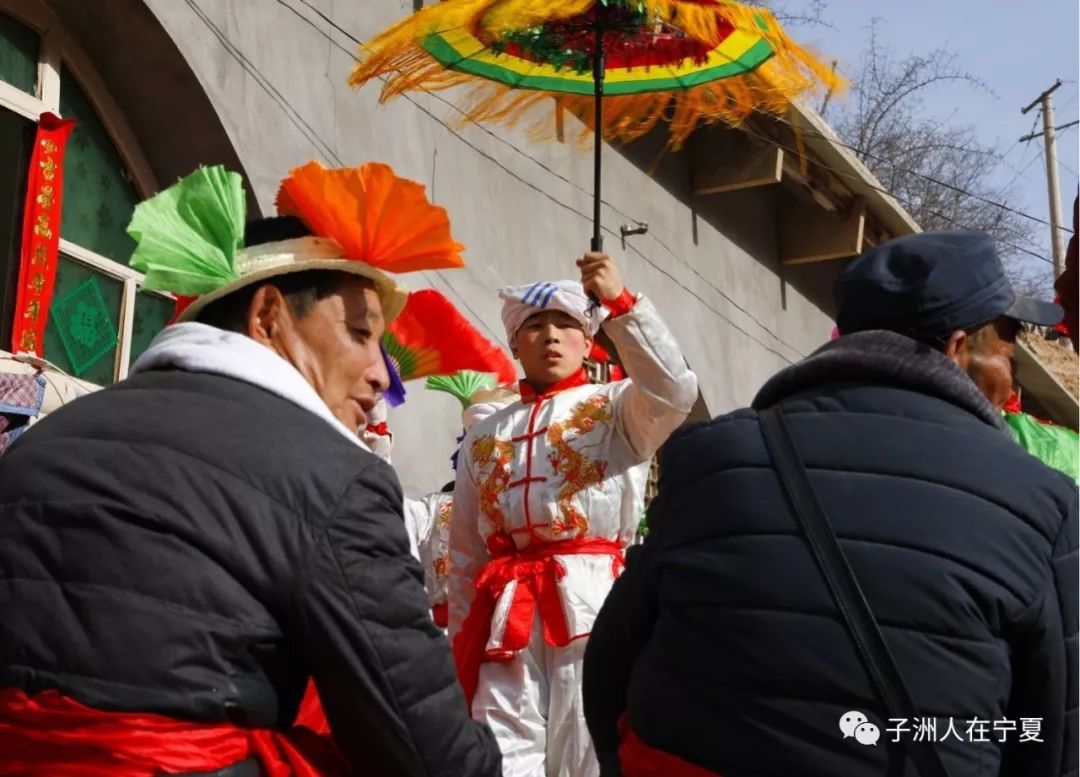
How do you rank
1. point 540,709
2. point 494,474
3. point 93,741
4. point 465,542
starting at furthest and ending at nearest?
point 465,542 → point 494,474 → point 540,709 → point 93,741

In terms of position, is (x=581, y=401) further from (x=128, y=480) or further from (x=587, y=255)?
(x=128, y=480)

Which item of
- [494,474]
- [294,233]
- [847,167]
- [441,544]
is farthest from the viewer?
[847,167]

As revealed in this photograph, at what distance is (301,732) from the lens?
2109mm

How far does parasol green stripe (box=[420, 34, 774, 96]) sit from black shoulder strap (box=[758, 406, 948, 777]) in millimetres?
3028

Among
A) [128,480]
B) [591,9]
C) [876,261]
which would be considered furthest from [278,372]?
[591,9]

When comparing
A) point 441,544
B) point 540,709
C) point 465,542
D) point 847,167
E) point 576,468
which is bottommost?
point 540,709

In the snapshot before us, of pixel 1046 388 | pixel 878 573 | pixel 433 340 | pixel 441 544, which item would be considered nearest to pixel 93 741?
pixel 878 573

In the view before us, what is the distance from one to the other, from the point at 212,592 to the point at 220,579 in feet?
0.07

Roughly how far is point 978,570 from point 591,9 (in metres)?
3.11

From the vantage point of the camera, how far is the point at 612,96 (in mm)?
5441

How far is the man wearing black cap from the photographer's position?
217 cm

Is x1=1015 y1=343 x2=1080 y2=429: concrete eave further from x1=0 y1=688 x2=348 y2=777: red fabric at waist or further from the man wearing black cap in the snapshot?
x1=0 y1=688 x2=348 y2=777: red fabric at waist

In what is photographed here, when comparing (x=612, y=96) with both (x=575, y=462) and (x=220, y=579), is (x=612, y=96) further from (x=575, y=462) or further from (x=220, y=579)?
(x=220, y=579)

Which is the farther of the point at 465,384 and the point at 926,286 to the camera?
the point at 465,384
